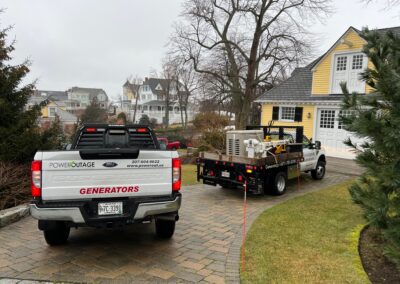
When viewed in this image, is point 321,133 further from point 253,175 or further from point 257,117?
point 257,117

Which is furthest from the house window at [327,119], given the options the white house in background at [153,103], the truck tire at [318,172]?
the white house in background at [153,103]

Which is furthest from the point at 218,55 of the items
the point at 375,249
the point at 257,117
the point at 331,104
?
the point at 375,249

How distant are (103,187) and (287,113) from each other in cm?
1787

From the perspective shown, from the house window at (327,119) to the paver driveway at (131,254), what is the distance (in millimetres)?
12993

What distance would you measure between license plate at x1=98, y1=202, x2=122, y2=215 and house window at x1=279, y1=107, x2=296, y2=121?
17.4 metres

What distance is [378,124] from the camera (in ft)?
9.35

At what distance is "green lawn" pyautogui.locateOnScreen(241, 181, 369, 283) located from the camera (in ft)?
13.4

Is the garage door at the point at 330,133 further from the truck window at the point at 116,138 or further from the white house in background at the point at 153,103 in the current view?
the white house in background at the point at 153,103

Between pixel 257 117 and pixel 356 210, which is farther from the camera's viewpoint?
pixel 257 117

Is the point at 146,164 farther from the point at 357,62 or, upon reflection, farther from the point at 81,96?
the point at 81,96

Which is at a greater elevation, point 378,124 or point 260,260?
point 378,124

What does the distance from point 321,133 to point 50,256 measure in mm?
16592

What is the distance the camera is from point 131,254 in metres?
4.73

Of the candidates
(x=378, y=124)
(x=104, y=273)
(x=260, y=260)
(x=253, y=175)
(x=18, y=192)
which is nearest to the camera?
(x=378, y=124)
